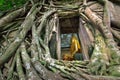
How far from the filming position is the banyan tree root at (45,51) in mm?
2959

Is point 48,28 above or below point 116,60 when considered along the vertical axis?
above

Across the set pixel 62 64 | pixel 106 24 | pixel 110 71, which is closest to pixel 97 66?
pixel 110 71

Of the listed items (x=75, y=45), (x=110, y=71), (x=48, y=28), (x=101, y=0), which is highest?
(x=101, y=0)

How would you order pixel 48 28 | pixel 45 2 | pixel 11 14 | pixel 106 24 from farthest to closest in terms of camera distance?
pixel 45 2 → pixel 11 14 → pixel 48 28 → pixel 106 24

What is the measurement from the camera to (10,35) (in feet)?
14.7

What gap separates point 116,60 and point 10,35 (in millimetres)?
2214

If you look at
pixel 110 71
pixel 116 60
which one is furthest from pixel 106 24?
pixel 110 71

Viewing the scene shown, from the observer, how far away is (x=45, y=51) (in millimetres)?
3557

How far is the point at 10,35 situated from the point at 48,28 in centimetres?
75

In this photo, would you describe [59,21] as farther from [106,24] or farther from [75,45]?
[106,24]

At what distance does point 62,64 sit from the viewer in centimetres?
321

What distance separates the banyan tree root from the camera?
2.96 meters

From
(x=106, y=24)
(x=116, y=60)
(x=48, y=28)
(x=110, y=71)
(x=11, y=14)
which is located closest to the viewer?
(x=110, y=71)

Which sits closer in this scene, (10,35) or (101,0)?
(10,35)
